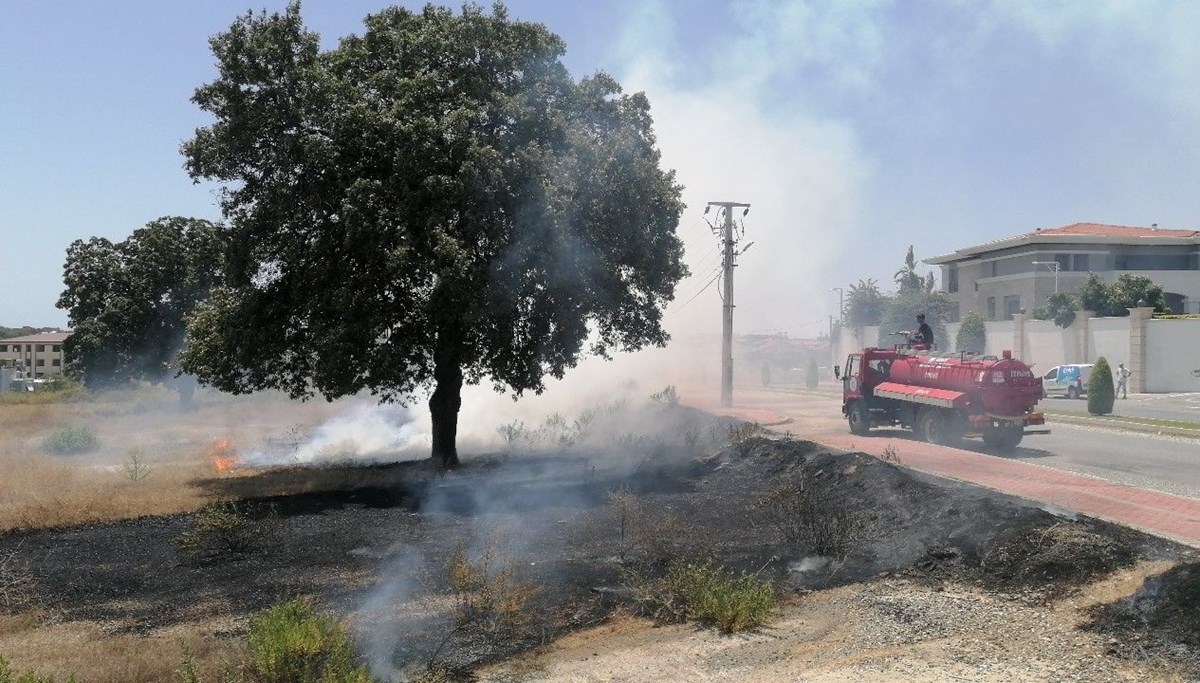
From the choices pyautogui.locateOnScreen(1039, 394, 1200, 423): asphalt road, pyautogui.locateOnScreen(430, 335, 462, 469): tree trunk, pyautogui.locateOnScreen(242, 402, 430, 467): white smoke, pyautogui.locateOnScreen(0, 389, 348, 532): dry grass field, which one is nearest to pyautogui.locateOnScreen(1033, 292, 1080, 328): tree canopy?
pyautogui.locateOnScreen(1039, 394, 1200, 423): asphalt road

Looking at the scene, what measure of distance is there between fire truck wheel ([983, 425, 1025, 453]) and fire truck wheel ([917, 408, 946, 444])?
3.48 ft

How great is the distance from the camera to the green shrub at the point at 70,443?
23781 millimetres

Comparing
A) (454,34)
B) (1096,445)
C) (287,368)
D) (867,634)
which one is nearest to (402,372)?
(287,368)

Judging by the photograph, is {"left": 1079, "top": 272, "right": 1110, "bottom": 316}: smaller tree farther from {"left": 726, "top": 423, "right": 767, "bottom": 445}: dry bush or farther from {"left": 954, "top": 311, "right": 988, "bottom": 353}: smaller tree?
{"left": 726, "top": 423, "right": 767, "bottom": 445}: dry bush

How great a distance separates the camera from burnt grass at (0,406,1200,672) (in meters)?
8.00

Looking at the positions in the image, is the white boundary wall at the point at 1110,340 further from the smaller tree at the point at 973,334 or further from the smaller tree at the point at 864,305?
the smaller tree at the point at 864,305

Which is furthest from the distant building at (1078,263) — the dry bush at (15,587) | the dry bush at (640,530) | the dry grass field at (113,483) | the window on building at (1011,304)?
the dry bush at (15,587)

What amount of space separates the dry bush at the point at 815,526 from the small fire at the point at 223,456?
13.9m

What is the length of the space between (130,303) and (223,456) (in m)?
22.5

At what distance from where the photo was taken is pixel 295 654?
6379 millimetres

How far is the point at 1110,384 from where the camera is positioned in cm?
2714

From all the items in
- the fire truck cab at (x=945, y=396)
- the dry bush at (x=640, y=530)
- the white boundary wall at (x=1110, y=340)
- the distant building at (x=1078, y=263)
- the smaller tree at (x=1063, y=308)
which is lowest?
the dry bush at (x=640, y=530)

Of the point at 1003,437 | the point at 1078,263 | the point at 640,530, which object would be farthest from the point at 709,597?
the point at 1078,263

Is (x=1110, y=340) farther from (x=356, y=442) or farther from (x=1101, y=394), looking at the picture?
(x=356, y=442)
